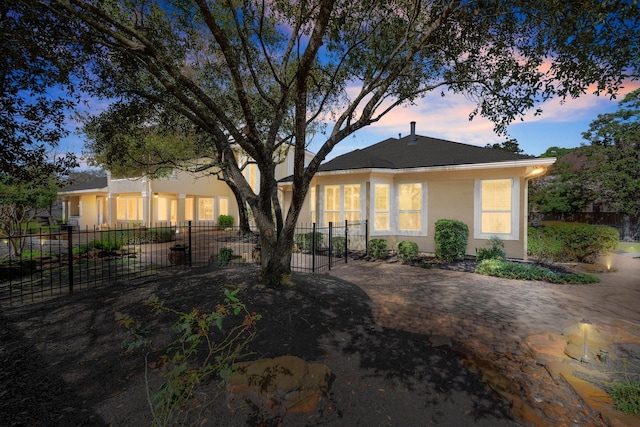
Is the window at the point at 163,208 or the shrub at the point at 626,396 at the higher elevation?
the window at the point at 163,208

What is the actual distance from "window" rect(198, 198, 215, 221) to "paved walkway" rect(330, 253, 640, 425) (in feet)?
63.7

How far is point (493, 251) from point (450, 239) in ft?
5.36

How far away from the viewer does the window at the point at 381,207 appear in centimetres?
1245

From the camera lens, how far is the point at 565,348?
13.8 ft

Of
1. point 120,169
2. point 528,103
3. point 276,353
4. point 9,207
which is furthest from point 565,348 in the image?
point 120,169

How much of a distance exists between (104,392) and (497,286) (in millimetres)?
8381

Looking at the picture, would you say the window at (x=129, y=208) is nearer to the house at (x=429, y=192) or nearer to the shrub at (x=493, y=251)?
the house at (x=429, y=192)

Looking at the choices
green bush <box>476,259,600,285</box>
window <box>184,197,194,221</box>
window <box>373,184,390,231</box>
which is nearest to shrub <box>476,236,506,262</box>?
green bush <box>476,259,600,285</box>

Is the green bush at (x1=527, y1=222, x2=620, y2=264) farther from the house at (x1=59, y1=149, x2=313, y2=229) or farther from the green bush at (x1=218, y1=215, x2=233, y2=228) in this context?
the green bush at (x1=218, y1=215, x2=233, y2=228)

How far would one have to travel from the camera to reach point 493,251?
414 inches

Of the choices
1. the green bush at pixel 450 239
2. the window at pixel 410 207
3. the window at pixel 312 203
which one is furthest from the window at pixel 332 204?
the green bush at pixel 450 239

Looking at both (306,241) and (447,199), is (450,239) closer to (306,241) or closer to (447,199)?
(447,199)

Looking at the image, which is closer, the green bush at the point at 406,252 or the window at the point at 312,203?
the green bush at the point at 406,252

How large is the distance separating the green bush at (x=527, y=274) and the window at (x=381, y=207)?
165 inches
